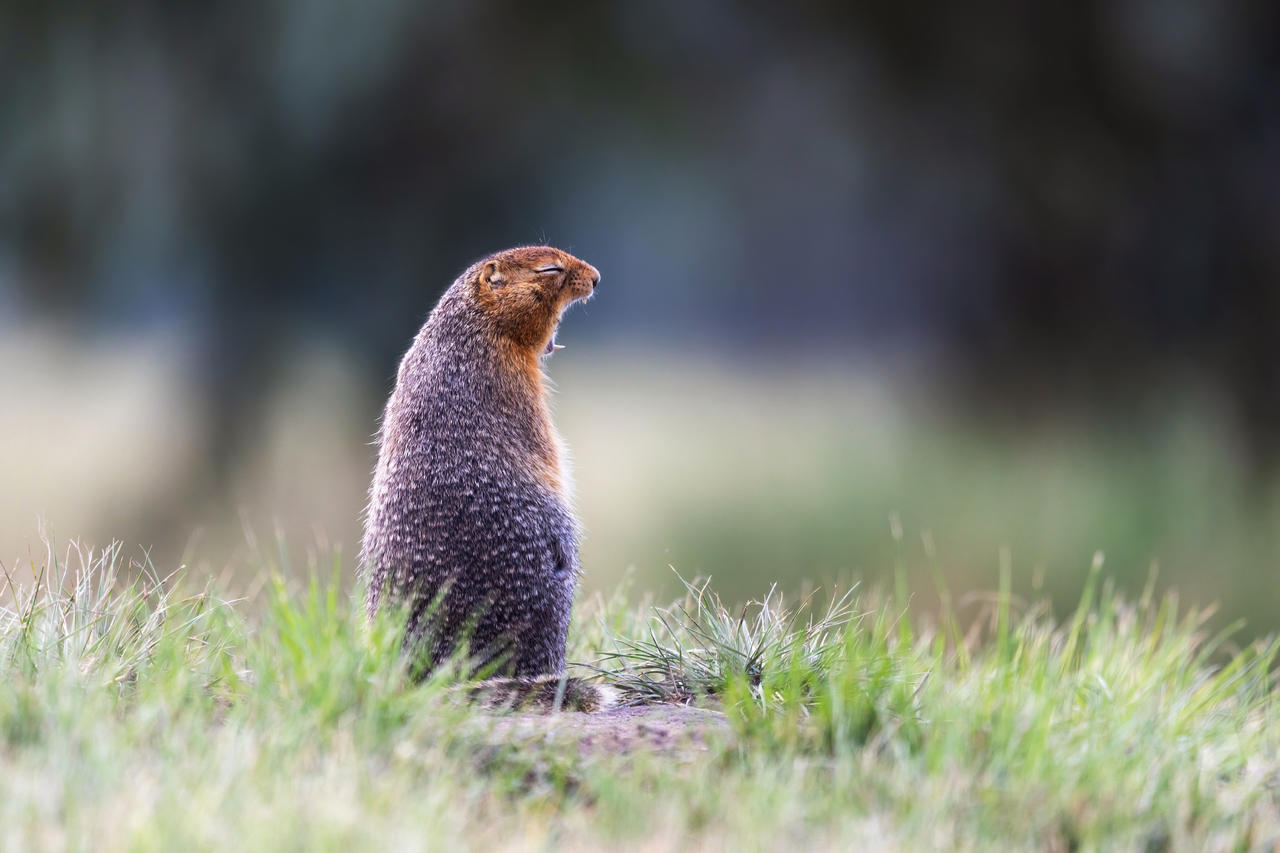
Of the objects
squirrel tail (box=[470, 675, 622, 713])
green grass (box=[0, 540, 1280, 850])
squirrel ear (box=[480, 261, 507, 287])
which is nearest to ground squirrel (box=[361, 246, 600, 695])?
squirrel ear (box=[480, 261, 507, 287])

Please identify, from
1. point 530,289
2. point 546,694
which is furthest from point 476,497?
point 530,289

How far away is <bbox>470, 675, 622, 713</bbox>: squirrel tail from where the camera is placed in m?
4.87

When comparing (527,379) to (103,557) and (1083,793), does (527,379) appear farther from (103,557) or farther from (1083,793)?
(1083,793)

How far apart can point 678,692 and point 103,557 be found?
2752mm

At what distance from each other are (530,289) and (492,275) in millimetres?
217

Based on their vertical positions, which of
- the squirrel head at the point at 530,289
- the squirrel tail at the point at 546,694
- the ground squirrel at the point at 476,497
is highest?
the squirrel head at the point at 530,289

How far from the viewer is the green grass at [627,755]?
3555 mm

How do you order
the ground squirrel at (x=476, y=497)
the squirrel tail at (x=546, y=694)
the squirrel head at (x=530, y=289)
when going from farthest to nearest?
the squirrel head at (x=530, y=289) → the ground squirrel at (x=476, y=497) → the squirrel tail at (x=546, y=694)

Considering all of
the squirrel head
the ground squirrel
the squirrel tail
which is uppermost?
the squirrel head

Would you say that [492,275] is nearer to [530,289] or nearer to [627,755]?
[530,289]

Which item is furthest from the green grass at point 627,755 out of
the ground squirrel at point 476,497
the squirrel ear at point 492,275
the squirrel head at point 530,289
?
the squirrel ear at point 492,275

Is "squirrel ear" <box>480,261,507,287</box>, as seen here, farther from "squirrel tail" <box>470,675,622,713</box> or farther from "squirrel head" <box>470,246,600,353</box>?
"squirrel tail" <box>470,675,622,713</box>

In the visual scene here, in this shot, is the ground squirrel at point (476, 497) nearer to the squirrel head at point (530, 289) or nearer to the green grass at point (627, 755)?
the squirrel head at point (530, 289)

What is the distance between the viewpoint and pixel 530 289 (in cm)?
635
